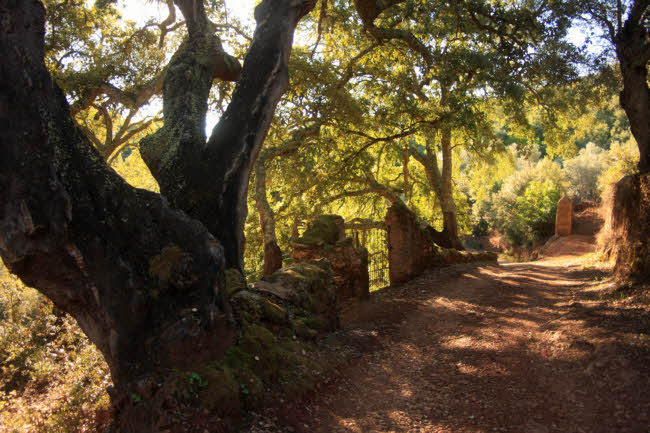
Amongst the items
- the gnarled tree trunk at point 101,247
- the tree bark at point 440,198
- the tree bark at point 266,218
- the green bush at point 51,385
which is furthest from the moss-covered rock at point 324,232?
the tree bark at point 440,198

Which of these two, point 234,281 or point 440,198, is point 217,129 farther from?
point 440,198

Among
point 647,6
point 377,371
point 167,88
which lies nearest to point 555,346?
point 377,371

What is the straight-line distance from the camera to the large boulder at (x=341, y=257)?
9734mm

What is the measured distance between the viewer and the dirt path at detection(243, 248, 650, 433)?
422 centimetres

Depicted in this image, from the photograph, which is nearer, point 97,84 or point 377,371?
point 377,371

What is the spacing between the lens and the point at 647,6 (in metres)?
8.11

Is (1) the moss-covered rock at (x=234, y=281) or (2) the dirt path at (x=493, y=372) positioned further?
(1) the moss-covered rock at (x=234, y=281)

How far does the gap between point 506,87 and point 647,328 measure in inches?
254

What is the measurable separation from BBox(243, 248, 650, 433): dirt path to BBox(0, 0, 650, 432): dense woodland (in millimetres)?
1887

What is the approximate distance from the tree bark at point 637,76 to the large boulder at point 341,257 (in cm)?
581

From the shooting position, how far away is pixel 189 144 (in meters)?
5.58

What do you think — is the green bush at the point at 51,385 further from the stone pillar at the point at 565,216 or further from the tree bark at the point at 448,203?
the stone pillar at the point at 565,216

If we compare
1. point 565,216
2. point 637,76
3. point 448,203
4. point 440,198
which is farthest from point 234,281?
point 565,216

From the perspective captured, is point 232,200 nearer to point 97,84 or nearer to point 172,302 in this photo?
point 172,302
